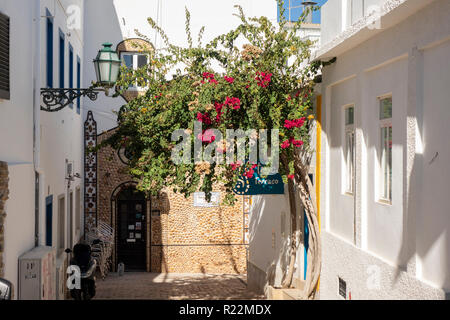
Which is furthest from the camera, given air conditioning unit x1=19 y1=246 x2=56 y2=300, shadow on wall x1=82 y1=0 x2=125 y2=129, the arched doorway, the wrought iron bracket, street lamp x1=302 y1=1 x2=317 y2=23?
the arched doorway

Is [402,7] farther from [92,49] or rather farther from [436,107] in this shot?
[92,49]

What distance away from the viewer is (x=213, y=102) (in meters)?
9.66

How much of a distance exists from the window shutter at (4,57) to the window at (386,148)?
4.98 meters

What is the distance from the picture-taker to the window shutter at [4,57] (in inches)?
332

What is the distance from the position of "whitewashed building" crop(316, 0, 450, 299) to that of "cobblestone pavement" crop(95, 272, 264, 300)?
5.29 metres

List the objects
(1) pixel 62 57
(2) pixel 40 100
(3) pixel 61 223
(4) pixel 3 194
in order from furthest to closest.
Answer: (3) pixel 61 223 < (1) pixel 62 57 < (2) pixel 40 100 < (4) pixel 3 194

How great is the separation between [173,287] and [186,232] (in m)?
4.22

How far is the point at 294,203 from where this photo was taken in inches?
497

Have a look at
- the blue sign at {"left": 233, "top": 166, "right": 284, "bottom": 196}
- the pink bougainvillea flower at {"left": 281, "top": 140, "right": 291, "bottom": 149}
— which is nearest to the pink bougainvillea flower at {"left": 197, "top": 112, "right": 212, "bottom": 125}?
the pink bougainvillea flower at {"left": 281, "top": 140, "right": 291, "bottom": 149}

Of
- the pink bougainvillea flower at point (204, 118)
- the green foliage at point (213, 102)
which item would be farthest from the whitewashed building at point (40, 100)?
the pink bougainvillea flower at point (204, 118)

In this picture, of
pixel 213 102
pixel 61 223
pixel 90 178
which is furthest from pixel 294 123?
pixel 90 178

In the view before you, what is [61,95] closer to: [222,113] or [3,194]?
[3,194]

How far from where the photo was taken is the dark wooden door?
21.9m

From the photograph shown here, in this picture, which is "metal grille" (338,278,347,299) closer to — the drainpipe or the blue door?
the drainpipe
